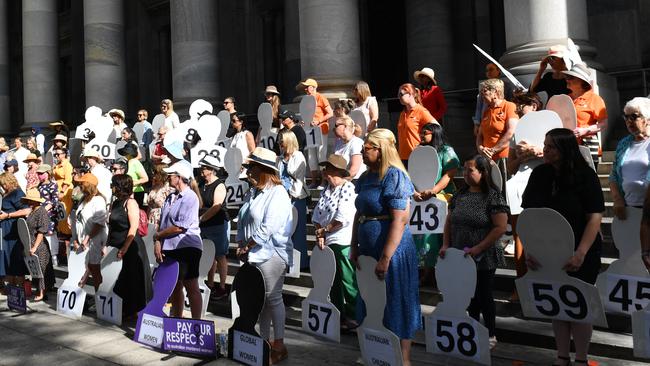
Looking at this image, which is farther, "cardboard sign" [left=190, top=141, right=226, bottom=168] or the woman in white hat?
"cardboard sign" [left=190, top=141, right=226, bottom=168]

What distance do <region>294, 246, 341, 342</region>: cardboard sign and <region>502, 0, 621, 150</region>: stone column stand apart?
5.00m

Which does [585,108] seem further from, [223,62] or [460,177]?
[223,62]

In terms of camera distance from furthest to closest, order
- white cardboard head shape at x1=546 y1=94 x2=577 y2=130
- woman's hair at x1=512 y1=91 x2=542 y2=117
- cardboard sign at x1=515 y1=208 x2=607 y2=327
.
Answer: woman's hair at x1=512 y1=91 x2=542 y2=117 → white cardboard head shape at x1=546 y1=94 x2=577 y2=130 → cardboard sign at x1=515 y1=208 x2=607 y2=327

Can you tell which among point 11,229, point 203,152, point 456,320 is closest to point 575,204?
point 456,320

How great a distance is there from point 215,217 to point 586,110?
4.46 meters

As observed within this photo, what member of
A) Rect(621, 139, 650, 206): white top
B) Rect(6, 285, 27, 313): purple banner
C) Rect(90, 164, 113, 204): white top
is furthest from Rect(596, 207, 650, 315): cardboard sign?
Rect(90, 164, 113, 204): white top

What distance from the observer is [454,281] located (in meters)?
5.36

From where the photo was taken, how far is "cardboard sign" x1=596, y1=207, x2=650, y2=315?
5.09 m

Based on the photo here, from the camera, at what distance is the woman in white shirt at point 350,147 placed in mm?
7551

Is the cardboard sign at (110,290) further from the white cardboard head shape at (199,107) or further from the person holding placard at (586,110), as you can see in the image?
the white cardboard head shape at (199,107)

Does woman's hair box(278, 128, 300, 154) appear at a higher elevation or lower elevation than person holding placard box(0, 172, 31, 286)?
higher

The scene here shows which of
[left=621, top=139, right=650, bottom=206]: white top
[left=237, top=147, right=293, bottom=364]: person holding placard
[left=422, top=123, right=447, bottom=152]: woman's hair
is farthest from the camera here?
[left=422, top=123, right=447, bottom=152]: woman's hair

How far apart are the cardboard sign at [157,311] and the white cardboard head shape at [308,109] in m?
3.97

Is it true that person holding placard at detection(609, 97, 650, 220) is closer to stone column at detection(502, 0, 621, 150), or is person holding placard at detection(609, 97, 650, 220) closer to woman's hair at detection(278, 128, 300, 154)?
woman's hair at detection(278, 128, 300, 154)
